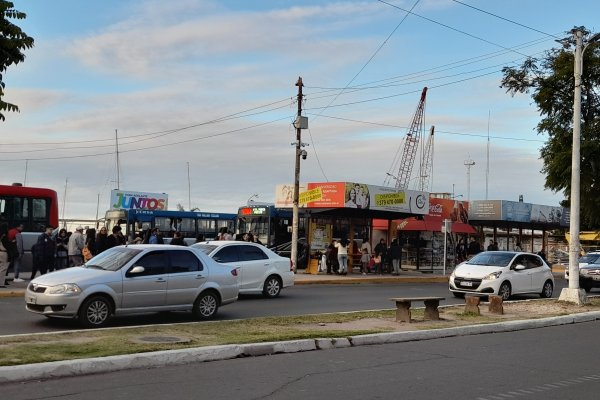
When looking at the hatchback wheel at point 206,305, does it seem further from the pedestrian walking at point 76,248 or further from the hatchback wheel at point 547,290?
the hatchback wheel at point 547,290

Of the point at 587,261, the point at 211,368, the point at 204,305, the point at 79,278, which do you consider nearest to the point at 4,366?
the point at 211,368

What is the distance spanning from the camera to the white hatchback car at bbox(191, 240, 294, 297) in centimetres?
1772

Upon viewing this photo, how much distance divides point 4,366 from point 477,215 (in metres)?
38.5

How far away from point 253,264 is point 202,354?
8916mm

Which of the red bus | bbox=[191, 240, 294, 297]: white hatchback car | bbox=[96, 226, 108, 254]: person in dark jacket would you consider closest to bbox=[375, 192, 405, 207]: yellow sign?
bbox=[191, 240, 294, 297]: white hatchback car

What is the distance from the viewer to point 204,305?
13695 mm

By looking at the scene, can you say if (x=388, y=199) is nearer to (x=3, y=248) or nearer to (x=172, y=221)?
(x=172, y=221)

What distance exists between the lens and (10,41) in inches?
354

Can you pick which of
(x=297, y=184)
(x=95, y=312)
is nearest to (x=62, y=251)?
(x=95, y=312)

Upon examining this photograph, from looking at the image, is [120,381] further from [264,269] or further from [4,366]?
[264,269]

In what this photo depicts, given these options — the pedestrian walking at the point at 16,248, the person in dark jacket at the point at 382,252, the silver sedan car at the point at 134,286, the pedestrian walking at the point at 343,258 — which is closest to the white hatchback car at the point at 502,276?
the silver sedan car at the point at 134,286

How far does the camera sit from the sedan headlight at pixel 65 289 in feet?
38.4

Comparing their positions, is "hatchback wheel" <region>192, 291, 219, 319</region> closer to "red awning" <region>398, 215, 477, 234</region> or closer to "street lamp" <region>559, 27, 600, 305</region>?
"street lamp" <region>559, 27, 600, 305</region>

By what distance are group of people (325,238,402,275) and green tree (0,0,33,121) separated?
22.3m
